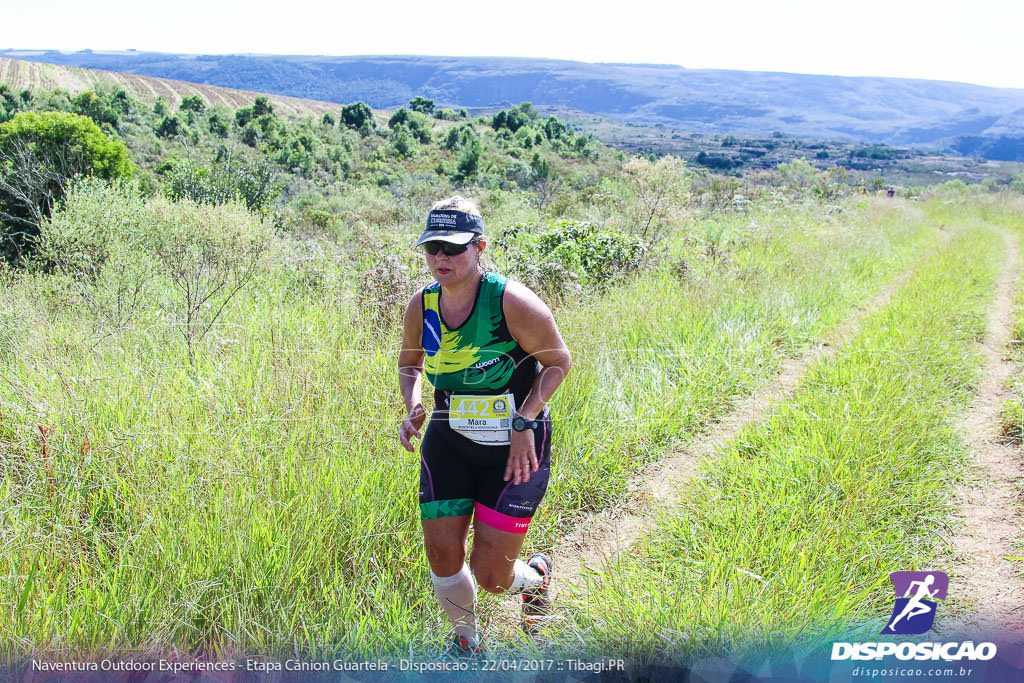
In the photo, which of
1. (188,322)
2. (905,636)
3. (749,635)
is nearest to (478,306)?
(749,635)

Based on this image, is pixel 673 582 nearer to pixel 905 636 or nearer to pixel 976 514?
pixel 905 636

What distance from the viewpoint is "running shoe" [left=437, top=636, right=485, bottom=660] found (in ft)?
7.66

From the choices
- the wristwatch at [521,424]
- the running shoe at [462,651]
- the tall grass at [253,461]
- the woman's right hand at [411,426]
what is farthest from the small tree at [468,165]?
the running shoe at [462,651]

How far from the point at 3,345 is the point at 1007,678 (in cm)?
580

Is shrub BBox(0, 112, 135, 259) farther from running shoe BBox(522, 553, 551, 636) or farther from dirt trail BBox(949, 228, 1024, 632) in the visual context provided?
dirt trail BBox(949, 228, 1024, 632)

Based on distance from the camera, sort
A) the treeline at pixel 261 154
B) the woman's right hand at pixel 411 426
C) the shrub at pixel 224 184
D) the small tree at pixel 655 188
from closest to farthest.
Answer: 1. the woman's right hand at pixel 411 426
2. the small tree at pixel 655 188
3. the treeline at pixel 261 154
4. the shrub at pixel 224 184

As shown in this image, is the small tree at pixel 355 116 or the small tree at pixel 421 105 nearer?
the small tree at pixel 355 116

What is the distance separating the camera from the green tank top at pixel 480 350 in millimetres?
2398

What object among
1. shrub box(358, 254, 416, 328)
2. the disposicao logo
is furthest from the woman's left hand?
shrub box(358, 254, 416, 328)

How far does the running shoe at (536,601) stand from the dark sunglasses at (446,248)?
1.44 meters

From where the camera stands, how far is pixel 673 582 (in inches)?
101

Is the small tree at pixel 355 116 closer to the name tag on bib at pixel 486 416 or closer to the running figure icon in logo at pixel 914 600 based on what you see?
the name tag on bib at pixel 486 416

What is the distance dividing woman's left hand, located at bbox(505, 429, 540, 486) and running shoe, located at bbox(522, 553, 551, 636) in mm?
600

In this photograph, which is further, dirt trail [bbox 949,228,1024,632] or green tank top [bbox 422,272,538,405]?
dirt trail [bbox 949,228,1024,632]
